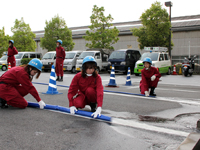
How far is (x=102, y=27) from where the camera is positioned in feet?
90.8

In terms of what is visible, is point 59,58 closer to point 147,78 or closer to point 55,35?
point 147,78

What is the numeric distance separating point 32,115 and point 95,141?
178 cm

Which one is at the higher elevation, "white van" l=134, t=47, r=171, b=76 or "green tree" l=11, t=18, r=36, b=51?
"green tree" l=11, t=18, r=36, b=51

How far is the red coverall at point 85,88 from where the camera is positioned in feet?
14.4

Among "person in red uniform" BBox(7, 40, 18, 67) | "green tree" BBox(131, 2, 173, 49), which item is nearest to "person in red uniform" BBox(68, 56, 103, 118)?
"person in red uniform" BBox(7, 40, 18, 67)

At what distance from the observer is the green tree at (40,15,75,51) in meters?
31.9

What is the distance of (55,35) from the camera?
32.2 metres

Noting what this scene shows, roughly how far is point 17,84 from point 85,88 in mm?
1546

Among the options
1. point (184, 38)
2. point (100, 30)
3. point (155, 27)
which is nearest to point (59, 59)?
point (155, 27)

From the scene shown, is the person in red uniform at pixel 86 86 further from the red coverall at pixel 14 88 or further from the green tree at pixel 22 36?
the green tree at pixel 22 36

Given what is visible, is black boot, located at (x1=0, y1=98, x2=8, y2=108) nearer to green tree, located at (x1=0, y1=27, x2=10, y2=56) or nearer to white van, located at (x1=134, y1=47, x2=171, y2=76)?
white van, located at (x1=134, y1=47, x2=171, y2=76)

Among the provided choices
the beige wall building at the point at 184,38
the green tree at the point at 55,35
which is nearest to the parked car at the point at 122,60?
the beige wall building at the point at 184,38

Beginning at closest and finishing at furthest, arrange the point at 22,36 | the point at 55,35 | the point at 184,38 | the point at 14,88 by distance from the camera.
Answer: the point at 14,88
the point at 184,38
the point at 55,35
the point at 22,36

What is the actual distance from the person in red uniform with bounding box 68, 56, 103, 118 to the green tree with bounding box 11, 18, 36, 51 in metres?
31.5
